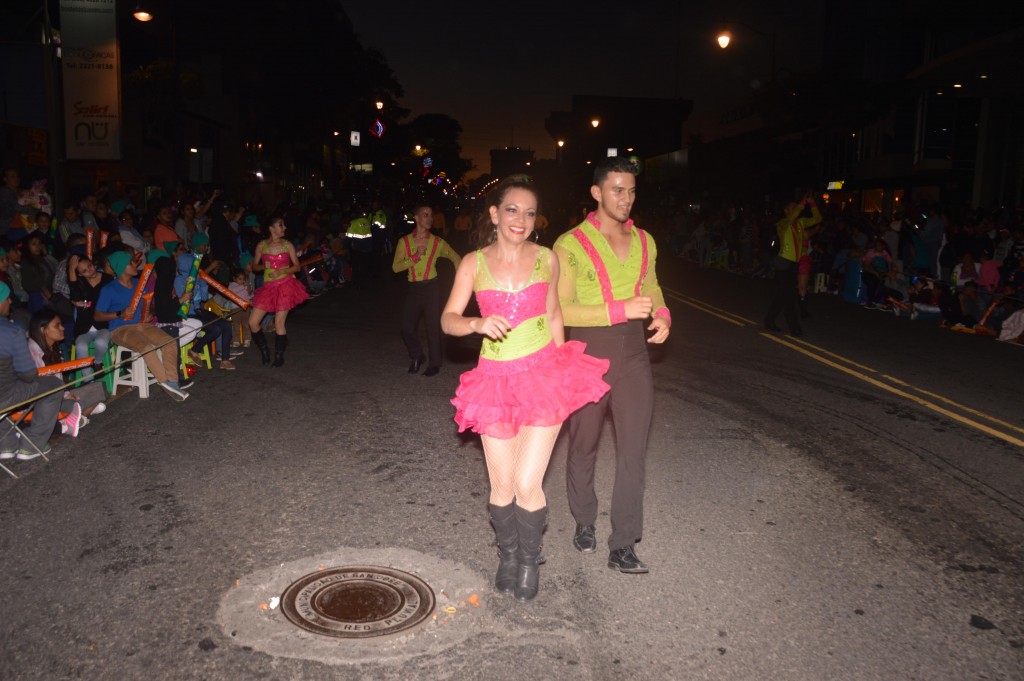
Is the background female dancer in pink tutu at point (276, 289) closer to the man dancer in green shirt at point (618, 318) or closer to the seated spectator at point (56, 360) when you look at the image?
the seated spectator at point (56, 360)

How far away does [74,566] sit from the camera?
4785 millimetres

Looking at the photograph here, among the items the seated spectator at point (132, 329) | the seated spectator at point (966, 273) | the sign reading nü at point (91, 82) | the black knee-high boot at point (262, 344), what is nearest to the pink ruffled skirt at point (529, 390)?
the seated spectator at point (132, 329)

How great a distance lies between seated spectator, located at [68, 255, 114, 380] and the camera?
891 cm

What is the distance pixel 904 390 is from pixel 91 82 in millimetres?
14617

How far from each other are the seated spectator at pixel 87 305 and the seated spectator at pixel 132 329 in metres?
0.12

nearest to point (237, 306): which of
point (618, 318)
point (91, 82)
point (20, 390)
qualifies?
point (20, 390)

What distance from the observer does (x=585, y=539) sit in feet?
16.8

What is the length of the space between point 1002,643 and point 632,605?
174 centimetres

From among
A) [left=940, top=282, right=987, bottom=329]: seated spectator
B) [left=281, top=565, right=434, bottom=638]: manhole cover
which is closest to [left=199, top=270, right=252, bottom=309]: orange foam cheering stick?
[left=281, top=565, right=434, bottom=638]: manhole cover

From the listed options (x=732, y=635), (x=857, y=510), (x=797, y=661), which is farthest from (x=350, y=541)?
(x=857, y=510)

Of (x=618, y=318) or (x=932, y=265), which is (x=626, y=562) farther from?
(x=932, y=265)

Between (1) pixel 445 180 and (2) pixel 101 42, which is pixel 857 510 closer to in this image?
(2) pixel 101 42

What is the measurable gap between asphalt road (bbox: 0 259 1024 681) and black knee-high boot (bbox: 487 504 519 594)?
109 mm

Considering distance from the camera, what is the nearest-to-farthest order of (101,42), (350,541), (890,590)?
(890,590) < (350,541) < (101,42)
